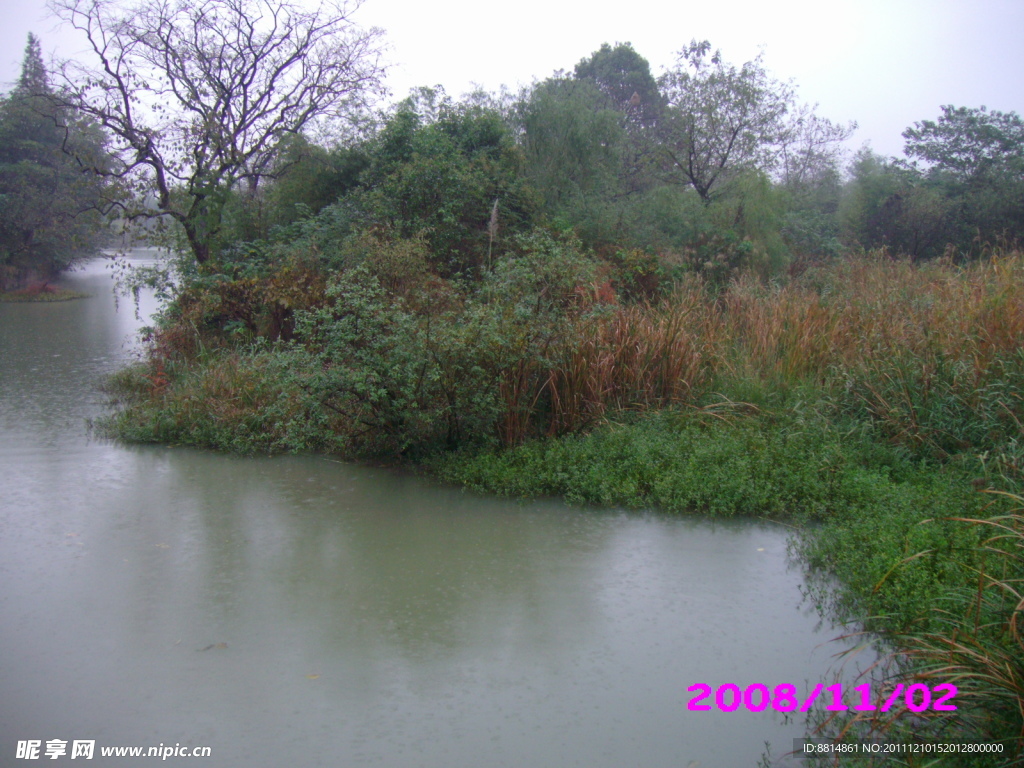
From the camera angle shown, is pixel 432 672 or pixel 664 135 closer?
pixel 432 672

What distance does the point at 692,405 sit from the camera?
689 cm

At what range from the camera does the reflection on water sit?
3018mm

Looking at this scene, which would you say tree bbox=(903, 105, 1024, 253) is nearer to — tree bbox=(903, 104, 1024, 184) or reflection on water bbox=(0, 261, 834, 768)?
tree bbox=(903, 104, 1024, 184)

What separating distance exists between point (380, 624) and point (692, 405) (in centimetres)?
388

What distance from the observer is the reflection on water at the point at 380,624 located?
3018mm

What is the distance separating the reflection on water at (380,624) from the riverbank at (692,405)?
15.3 inches

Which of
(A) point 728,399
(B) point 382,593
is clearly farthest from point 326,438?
(A) point 728,399

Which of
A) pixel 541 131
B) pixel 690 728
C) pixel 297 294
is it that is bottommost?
pixel 690 728

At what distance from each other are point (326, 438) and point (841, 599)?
4.26m

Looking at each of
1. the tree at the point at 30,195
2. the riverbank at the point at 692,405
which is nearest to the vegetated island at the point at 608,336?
the riverbank at the point at 692,405

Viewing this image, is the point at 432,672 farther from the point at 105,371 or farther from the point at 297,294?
the point at 105,371

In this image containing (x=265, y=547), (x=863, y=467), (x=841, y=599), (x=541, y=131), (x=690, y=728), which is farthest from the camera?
(x=541, y=131)

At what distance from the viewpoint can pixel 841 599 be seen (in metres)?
4.00

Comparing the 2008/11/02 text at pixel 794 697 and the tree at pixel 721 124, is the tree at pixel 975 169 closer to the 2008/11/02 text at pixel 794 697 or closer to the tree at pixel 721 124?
the tree at pixel 721 124
